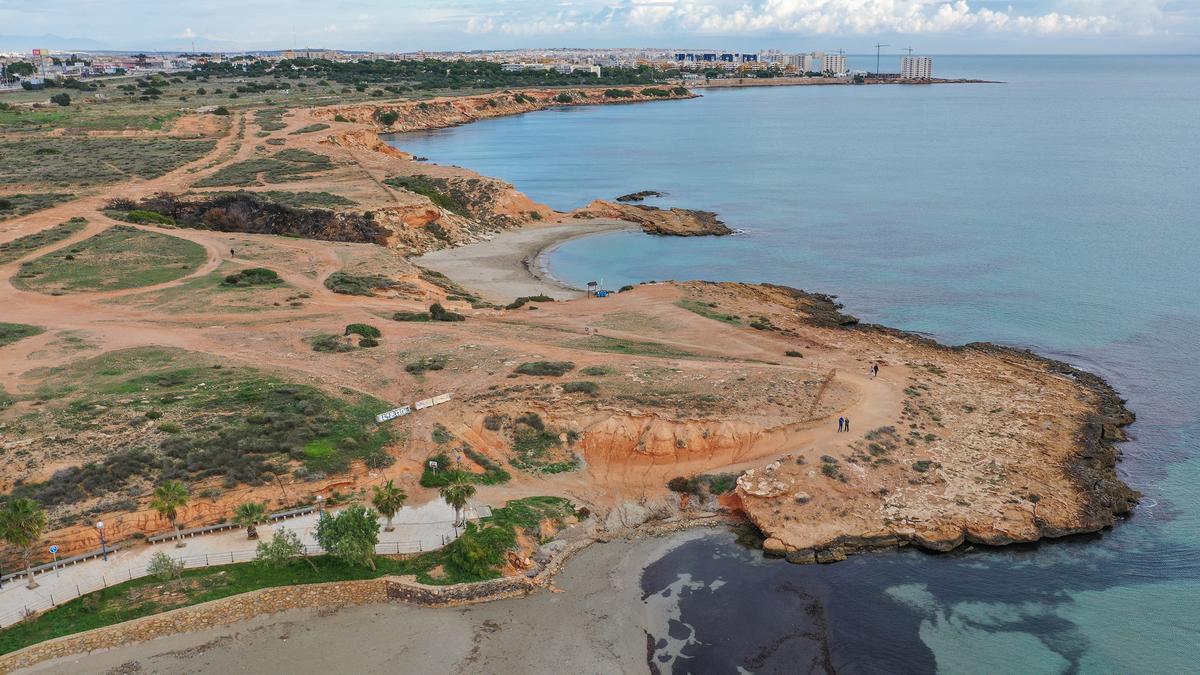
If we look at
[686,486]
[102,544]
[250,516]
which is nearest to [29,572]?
[102,544]

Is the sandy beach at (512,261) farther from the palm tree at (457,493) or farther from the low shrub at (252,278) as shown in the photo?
the palm tree at (457,493)

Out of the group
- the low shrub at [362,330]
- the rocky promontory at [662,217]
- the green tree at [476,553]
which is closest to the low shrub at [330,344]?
the low shrub at [362,330]

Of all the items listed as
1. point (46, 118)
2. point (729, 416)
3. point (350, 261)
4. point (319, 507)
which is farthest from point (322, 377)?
point (46, 118)

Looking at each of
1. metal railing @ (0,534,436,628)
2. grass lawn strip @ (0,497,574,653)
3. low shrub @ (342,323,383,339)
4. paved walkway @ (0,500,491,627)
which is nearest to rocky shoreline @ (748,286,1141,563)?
grass lawn strip @ (0,497,574,653)

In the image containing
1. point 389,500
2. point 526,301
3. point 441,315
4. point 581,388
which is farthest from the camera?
point 526,301

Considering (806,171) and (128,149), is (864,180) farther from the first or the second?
(128,149)

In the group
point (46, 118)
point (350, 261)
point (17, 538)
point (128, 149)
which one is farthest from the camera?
point (46, 118)

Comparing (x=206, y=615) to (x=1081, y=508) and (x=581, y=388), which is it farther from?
(x=1081, y=508)
